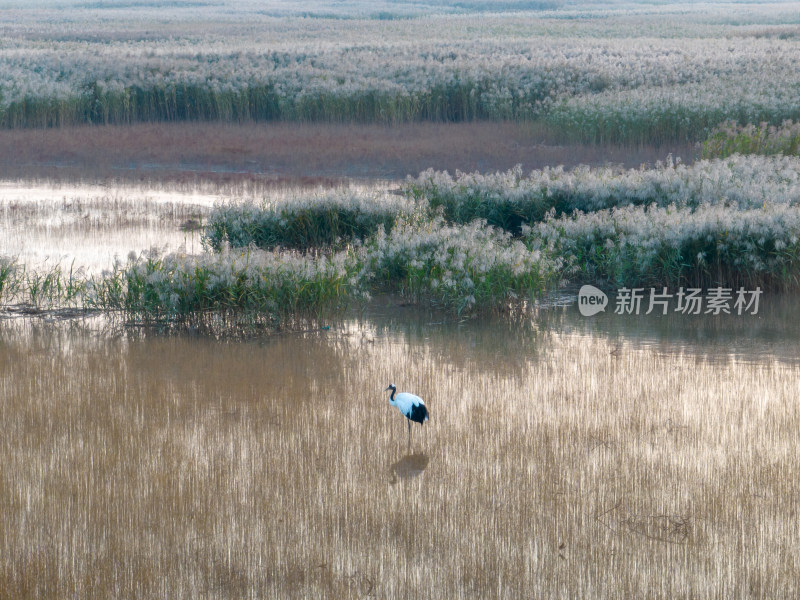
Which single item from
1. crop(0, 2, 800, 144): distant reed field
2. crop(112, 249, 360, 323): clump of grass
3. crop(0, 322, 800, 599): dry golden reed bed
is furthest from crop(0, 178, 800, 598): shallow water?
crop(0, 2, 800, 144): distant reed field

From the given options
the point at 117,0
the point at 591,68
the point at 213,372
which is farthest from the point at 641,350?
the point at 117,0

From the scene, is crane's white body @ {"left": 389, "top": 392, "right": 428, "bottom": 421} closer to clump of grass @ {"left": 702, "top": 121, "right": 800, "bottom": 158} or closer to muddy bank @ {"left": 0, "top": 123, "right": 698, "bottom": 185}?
muddy bank @ {"left": 0, "top": 123, "right": 698, "bottom": 185}

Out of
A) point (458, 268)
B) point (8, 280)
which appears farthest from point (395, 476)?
point (8, 280)

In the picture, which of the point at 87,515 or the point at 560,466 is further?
the point at 560,466

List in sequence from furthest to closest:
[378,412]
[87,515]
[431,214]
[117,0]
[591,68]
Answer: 1. [117,0]
2. [591,68]
3. [431,214]
4. [378,412]
5. [87,515]

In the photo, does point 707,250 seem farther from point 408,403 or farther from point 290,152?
point 290,152

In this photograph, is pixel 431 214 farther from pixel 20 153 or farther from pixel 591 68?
pixel 591 68

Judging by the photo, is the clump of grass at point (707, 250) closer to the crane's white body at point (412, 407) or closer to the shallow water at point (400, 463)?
the shallow water at point (400, 463)

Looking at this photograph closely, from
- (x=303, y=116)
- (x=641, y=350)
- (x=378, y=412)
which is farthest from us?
(x=303, y=116)
